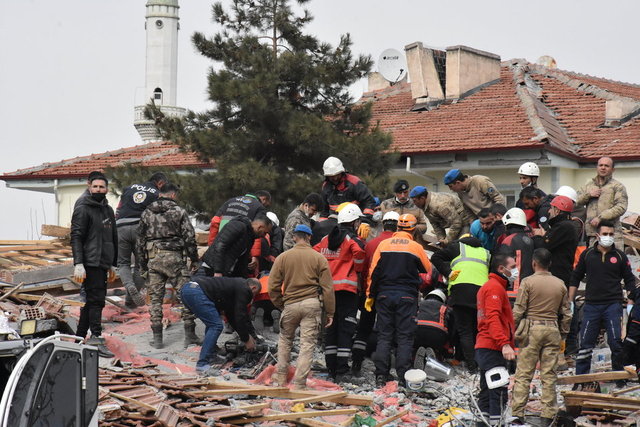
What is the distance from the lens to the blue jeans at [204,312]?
13.0 metres

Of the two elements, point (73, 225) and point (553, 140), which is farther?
point (553, 140)

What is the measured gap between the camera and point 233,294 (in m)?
13.1

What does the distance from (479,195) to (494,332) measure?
449 centimetres

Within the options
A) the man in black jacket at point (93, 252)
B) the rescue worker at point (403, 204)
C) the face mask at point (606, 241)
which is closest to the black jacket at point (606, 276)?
the face mask at point (606, 241)

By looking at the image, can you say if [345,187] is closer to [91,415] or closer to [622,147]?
[91,415]

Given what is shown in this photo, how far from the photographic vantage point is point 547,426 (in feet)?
36.3

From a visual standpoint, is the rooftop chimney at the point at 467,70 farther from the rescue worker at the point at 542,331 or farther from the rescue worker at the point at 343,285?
the rescue worker at the point at 542,331

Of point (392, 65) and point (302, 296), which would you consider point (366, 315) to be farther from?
point (392, 65)

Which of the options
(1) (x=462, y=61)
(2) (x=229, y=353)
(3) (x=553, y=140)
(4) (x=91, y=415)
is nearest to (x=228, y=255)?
(2) (x=229, y=353)

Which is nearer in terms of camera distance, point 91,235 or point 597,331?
point 597,331

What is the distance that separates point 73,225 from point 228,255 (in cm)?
202

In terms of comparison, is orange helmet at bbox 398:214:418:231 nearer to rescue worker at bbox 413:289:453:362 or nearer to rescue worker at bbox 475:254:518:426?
rescue worker at bbox 413:289:453:362

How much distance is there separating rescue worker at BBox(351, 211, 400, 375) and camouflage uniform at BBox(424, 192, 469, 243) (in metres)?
1.98

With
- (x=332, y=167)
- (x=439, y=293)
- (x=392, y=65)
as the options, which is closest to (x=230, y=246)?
(x=332, y=167)
